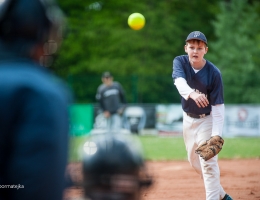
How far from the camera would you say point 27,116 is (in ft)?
5.64

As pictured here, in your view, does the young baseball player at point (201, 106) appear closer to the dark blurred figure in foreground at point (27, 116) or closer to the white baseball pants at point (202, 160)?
the white baseball pants at point (202, 160)

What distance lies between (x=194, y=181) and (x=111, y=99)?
10801mm

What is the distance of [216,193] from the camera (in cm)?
649

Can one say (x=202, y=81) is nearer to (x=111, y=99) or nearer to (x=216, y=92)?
(x=216, y=92)

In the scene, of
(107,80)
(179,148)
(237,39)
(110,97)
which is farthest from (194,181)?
(237,39)

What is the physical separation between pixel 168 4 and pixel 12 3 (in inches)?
1498

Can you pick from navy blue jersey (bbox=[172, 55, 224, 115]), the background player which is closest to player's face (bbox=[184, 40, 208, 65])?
navy blue jersey (bbox=[172, 55, 224, 115])

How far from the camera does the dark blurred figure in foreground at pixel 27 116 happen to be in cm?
171

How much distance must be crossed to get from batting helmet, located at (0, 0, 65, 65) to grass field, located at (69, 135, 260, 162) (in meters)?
9.85

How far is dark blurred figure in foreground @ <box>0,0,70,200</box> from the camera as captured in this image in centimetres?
171

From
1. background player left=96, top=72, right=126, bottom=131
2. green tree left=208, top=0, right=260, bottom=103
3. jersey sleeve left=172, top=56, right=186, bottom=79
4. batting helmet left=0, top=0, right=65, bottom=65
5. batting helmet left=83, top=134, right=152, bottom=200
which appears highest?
green tree left=208, top=0, right=260, bottom=103

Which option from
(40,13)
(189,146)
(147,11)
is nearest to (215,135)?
(189,146)

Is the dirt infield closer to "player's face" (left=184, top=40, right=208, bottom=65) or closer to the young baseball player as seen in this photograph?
the young baseball player

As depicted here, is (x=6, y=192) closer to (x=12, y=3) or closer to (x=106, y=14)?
(x=12, y=3)
